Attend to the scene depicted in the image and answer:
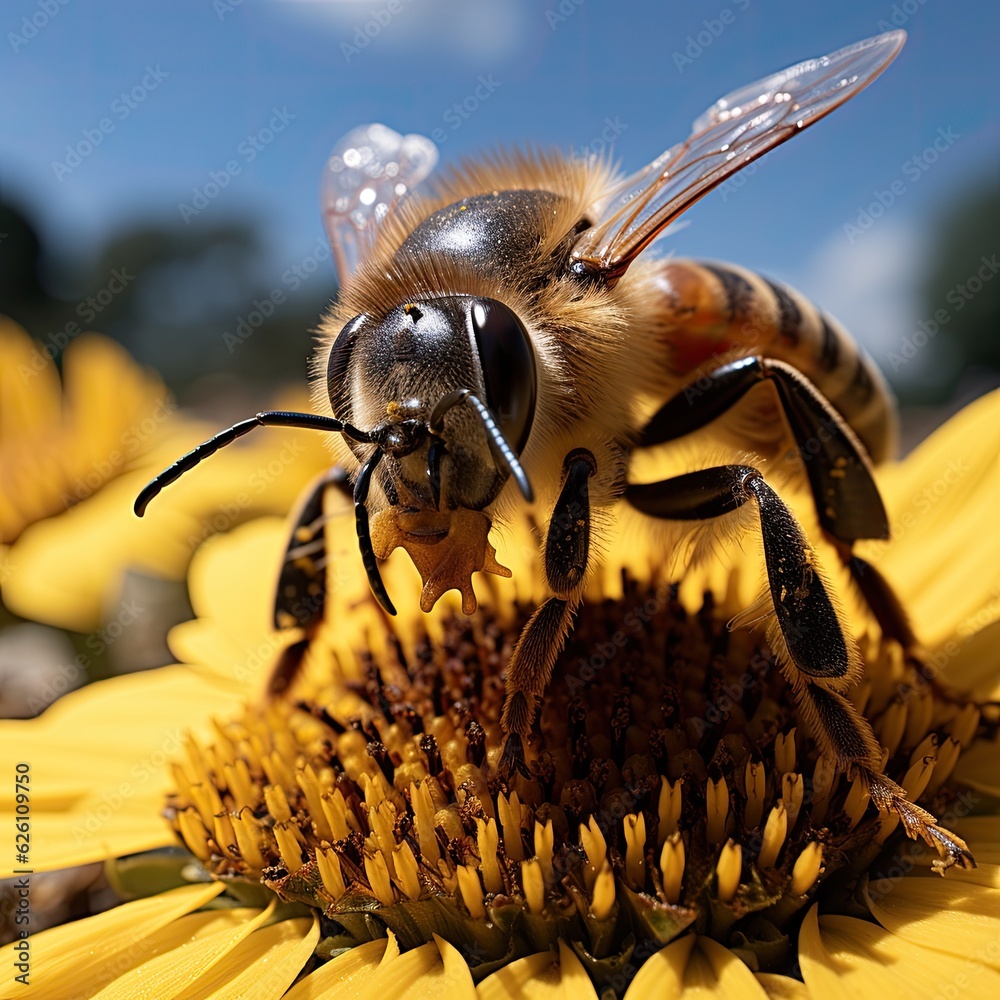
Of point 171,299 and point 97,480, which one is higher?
point 171,299

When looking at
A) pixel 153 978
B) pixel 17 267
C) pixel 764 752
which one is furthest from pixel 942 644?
pixel 17 267

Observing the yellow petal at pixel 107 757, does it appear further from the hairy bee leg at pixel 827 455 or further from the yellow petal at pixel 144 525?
the hairy bee leg at pixel 827 455

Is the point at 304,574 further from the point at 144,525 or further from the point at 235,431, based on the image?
the point at 144,525

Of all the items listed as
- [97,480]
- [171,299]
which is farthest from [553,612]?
[171,299]

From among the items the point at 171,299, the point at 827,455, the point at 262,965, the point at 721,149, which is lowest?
the point at 262,965

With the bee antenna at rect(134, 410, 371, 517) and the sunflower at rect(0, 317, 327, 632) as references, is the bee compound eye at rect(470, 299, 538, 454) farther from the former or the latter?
the sunflower at rect(0, 317, 327, 632)

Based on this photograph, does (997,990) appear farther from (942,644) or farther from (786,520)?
(942,644)
